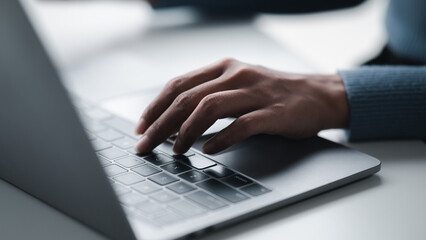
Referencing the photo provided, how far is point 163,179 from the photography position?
1.91 feet

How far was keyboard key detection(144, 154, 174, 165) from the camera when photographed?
0.63m

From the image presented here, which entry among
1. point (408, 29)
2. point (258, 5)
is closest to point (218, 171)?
point (408, 29)

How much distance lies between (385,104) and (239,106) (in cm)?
20

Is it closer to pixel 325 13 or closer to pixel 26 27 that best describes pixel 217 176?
pixel 26 27

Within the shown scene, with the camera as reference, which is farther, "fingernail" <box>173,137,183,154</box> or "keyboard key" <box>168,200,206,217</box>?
"fingernail" <box>173,137,183,154</box>

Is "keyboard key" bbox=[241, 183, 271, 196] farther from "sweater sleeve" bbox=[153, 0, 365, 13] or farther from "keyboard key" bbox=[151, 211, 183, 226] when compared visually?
"sweater sleeve" bbox=[153, 0, 365, 13]

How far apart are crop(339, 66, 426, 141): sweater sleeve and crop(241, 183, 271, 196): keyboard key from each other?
205mm

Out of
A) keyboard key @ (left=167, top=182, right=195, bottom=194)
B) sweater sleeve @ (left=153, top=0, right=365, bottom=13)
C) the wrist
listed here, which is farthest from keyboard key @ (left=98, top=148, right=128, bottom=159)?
sweater sleeve @ (left=153, top=0, right=365, bottom=13)

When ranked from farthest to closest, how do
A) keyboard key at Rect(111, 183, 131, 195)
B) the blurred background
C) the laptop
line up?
the blurred background → keyboard key at Rect(111, 183, 131, 195) → the laptop

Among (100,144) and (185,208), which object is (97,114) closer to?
(100,144)

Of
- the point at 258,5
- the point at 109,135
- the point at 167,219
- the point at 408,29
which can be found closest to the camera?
the point at 167,219

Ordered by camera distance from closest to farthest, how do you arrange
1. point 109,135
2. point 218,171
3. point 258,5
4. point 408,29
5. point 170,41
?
point 218,171 → point 109,135 → point 408,29 → point 170,41 → point 258,5

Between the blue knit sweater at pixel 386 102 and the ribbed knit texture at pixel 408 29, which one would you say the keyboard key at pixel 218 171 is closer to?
the blue knit sweater at pixel 386 102

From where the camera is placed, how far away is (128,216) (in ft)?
1.68
